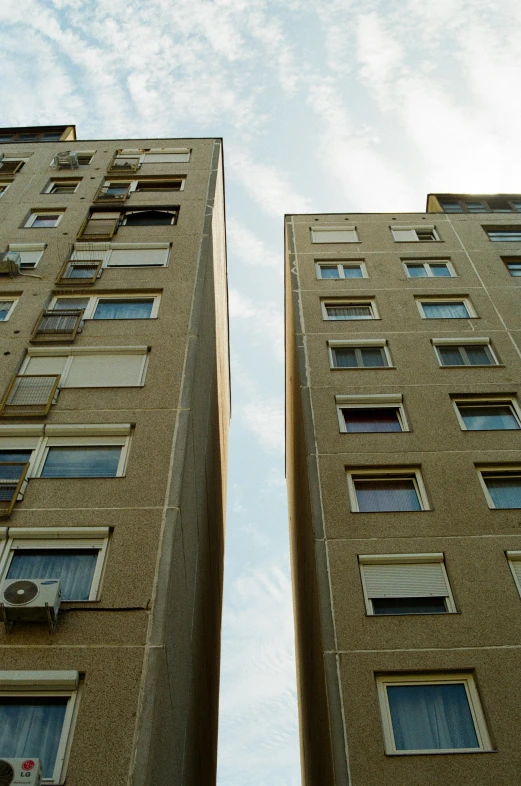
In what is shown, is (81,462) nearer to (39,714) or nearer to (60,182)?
(39,714)

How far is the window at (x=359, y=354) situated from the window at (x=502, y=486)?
4483mm

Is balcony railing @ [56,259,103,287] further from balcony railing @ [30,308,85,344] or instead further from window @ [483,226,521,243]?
window @ [483,226,521,243]

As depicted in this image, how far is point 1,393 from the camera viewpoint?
1422cm

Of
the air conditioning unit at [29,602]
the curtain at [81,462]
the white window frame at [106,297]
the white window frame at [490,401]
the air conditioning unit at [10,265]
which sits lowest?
the air conditioning unit at [29,602]

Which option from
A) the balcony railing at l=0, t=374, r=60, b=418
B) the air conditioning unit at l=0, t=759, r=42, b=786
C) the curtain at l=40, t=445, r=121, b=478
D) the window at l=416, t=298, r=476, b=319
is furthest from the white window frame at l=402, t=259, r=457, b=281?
the air conditioning unit at l=0, t=759, r=42, b=786

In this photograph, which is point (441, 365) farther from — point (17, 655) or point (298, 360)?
point (17, 655)

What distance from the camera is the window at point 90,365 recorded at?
14.8m

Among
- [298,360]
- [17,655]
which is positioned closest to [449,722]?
[17,655]

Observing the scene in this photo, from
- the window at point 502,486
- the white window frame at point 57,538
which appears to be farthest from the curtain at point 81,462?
the window at point 502,486

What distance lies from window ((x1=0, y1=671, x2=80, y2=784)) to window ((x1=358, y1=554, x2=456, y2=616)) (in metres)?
5.46

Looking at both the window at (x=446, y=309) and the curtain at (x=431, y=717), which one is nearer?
the curtain at (x=431, y=717)

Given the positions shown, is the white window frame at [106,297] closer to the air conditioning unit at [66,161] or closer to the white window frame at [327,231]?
the white window frame at [327,231]

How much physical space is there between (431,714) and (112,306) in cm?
1169

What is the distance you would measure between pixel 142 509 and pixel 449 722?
231 inches
